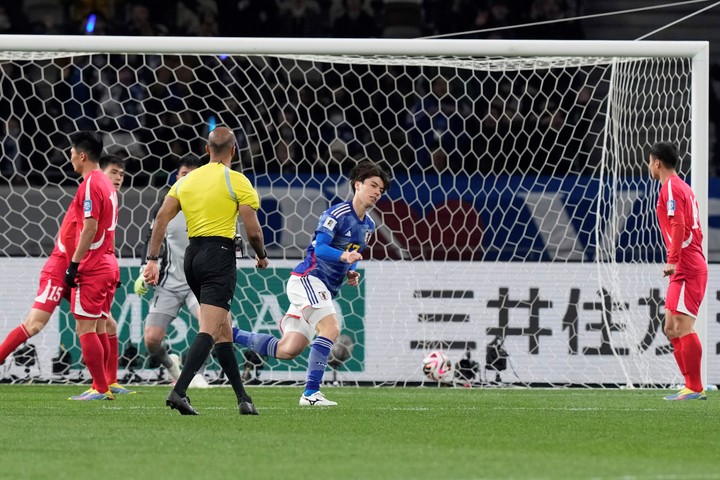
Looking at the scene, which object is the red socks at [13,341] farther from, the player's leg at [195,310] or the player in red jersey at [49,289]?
the player's leg at [195,310]

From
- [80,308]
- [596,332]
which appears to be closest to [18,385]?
[80,308]

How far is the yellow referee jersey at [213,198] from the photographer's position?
766 centimetres

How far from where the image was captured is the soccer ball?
11.9 m

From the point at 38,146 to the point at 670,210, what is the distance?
805cm

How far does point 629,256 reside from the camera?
12477 millimetres

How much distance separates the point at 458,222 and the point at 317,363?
4.32 meters

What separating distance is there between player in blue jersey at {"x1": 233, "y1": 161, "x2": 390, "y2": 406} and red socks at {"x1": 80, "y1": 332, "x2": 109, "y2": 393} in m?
0.99

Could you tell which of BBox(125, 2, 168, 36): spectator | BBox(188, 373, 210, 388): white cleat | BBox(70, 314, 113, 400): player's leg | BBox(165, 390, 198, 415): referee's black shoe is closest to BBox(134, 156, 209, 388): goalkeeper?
BBox(188, 373, 210, 388): white cleat

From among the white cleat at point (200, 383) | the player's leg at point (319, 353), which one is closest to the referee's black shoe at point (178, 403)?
the player's leg at point (319, 353)

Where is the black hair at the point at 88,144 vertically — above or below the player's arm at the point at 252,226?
above

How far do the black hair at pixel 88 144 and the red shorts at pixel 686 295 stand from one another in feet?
15.0

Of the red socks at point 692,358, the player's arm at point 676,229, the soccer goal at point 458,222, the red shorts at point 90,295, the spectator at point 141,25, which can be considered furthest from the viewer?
the spectator at point 141,25

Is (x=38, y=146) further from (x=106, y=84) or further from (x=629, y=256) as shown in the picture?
(x=629, y=256)

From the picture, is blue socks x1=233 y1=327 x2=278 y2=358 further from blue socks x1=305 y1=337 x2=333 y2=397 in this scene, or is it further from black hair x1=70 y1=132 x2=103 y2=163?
black hair x1=70 y1=132 x2=103 y2=163
